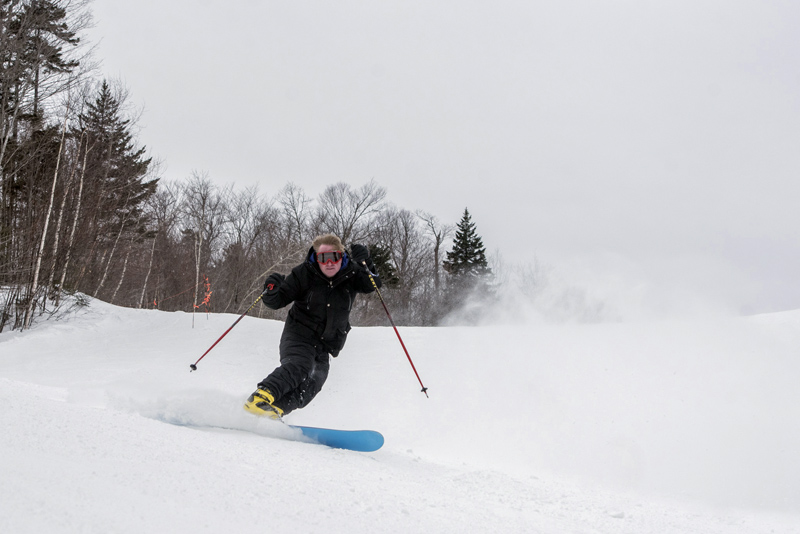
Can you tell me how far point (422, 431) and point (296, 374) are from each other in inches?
90.7

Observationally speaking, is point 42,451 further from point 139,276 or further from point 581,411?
point 139,276

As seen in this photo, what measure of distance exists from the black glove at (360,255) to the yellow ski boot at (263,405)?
4.56 ft

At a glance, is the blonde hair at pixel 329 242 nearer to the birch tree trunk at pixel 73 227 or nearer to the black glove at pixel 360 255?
the black glove at pixel 360 255

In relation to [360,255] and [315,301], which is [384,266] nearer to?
[360,255]

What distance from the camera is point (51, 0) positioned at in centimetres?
1119

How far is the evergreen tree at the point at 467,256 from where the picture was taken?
122 ft

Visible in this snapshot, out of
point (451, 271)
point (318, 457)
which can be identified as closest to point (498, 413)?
point (318, 457)

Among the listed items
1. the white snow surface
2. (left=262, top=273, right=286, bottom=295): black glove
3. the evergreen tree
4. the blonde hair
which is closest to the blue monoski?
the white snow surface

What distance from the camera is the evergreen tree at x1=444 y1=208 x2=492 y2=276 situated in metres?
37.1

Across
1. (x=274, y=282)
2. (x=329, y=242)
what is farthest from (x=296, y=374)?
(x=329, y=242)

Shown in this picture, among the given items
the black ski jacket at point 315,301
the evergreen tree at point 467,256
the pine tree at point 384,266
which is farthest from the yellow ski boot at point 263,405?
the evergreen tree at point 467,256

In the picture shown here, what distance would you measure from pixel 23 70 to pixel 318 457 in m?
12.4

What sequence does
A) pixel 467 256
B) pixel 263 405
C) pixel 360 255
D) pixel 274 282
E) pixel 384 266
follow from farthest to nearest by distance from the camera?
pixel 467 256
pixel 384 266
pixel 360 255
pixel 274 282
pixel 263 405

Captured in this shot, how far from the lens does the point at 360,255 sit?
14.5ft
